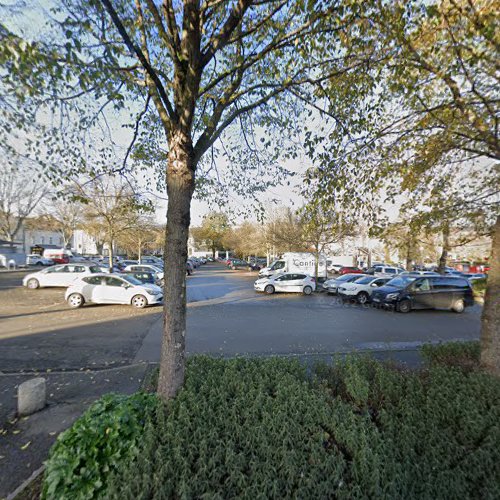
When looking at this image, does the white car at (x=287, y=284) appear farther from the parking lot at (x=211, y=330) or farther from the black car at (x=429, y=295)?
the black car at (x=429, y=295)

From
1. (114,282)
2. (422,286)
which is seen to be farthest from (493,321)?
(114,282)

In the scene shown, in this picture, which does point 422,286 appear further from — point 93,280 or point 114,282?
point 93,280

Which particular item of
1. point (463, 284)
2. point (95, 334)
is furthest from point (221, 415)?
point (463, 284)

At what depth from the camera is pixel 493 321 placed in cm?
413

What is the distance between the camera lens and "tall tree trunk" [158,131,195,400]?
9.77 feet

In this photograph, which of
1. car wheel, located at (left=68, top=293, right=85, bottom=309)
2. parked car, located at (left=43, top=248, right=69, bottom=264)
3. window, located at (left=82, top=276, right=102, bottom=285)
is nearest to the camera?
car wheel, located at (left=68, top=293, right=85, bottom=309)

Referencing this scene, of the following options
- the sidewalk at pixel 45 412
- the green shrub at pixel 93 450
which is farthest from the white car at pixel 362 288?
the green shrub at pixel 93 450

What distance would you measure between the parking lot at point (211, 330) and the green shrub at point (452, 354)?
1607 millimetres

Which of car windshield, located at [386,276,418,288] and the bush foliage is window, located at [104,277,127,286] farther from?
car windshield, located at [386,276,418,288]

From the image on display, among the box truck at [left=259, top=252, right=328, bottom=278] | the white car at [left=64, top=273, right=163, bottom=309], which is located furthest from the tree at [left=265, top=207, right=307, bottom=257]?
the white car at [left=64, top=273, right=163, bottom=309]

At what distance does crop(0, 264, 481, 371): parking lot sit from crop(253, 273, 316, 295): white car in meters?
4.28

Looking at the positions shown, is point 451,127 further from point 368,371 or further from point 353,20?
point 368,371

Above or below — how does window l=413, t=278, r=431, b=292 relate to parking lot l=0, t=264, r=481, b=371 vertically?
above

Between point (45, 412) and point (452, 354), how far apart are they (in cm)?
695
